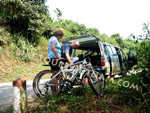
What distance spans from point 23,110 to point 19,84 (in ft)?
1.44

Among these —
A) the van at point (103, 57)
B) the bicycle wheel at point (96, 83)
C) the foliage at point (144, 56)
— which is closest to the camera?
the foliage at point (144, 56)

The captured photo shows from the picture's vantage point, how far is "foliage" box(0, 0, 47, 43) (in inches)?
418

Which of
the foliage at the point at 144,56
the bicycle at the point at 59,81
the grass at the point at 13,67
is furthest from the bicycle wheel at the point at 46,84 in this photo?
the grass at the point at 13,67

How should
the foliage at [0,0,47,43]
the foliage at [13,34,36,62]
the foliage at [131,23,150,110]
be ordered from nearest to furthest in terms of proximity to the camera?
1. the foliage at [131,23,150,110]
2. the foliage at [13,34,36,62]
3. the foliage at [0,0,47,43]

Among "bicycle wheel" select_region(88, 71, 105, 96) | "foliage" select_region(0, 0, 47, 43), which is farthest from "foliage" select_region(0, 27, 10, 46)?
"bicycle wheel" select_region(88, 71, 105, 96)

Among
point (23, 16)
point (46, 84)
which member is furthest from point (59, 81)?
point (23, 16)

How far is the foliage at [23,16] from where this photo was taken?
10.6 metres

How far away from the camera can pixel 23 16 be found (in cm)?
1094

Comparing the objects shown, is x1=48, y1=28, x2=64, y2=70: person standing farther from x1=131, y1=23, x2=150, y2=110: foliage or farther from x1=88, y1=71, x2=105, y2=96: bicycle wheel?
x1=131, y1=23, x2=150, y2=110: foliage

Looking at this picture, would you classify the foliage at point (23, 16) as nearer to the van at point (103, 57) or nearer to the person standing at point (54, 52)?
the van at point (103, 57)

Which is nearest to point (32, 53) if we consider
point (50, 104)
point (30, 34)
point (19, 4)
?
point (30, 34)

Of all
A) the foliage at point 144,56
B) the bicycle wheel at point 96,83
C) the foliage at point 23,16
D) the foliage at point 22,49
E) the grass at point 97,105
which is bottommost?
the grass at point 97,105

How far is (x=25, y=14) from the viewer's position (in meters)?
10.8

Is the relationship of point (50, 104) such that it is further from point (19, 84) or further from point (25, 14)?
point (25, 14)
